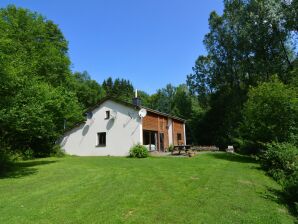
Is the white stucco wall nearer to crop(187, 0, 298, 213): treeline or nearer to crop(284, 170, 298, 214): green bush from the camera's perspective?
crop(187, 0, 298, 213): treeline

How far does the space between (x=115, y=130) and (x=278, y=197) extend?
1749 centimetres

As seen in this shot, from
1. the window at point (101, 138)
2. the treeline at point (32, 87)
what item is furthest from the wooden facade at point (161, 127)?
the treeline at point (32, 87)

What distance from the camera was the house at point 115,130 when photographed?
80.2ft

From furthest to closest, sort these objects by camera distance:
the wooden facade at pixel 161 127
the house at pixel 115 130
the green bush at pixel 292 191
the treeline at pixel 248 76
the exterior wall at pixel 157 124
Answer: the wooden facade at pixel 161 127 → the exterior wall at pixel 157 124 → the house at pixel 115 130 → the treeline at pixel 248 76 → the green bush at pixel 292 191

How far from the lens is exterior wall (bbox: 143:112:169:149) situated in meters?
25.4

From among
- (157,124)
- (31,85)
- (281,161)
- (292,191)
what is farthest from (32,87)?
(157,124)

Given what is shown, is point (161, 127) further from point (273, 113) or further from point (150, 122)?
point (273, 113)

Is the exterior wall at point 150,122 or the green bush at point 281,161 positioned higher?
the exterior wall at point 150,122

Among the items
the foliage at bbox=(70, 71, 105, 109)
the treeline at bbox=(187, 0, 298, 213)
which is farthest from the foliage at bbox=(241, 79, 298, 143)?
the foliage at bbox=(70, 71, 105, 109)

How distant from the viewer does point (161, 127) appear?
2864 cm

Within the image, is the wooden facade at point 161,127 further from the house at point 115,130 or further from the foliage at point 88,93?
the foliage at point 88,93

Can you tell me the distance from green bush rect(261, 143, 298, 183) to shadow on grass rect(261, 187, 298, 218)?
1.93m

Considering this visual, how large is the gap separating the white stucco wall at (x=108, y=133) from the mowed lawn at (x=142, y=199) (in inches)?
473

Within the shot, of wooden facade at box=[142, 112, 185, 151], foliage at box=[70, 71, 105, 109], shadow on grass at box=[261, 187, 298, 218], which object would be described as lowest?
shadow on grass at box=[261, 187, 298, 218]
